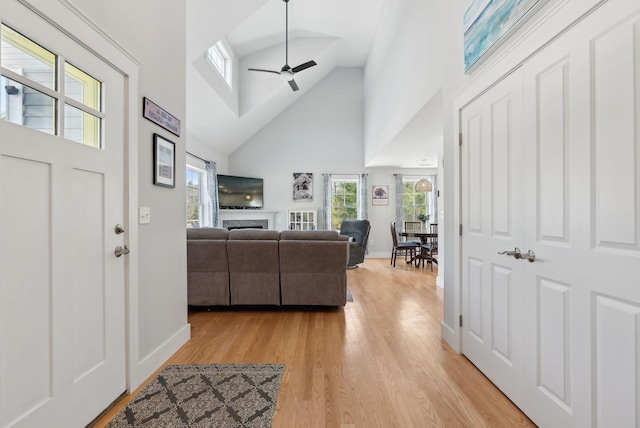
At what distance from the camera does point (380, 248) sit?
789cm

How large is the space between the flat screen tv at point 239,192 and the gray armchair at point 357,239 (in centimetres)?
268

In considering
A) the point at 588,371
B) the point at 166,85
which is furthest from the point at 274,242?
the point at 588,371

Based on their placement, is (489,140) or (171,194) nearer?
(489,140)

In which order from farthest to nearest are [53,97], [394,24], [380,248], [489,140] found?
[380,248]
[394,24]
[489,140]
[53,97]

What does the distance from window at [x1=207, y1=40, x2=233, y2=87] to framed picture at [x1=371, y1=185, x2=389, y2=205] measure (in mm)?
4511

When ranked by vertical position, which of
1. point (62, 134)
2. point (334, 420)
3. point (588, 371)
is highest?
point (62, 134)

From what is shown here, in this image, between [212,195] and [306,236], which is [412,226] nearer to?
[306,236]

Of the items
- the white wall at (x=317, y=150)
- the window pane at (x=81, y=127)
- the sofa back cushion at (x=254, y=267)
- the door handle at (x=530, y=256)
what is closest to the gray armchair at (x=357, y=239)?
the white wall at (x=317, y=150)

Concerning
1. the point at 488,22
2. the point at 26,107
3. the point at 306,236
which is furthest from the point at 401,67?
the point at 26,107

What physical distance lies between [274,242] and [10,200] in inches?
89.7

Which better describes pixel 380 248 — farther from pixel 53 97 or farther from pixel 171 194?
pixel 53 97

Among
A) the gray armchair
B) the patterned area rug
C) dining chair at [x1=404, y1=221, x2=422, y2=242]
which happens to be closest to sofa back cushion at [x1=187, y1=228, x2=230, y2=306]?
the patterned area rug

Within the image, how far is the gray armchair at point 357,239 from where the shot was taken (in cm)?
591

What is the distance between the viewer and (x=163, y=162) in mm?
2188
